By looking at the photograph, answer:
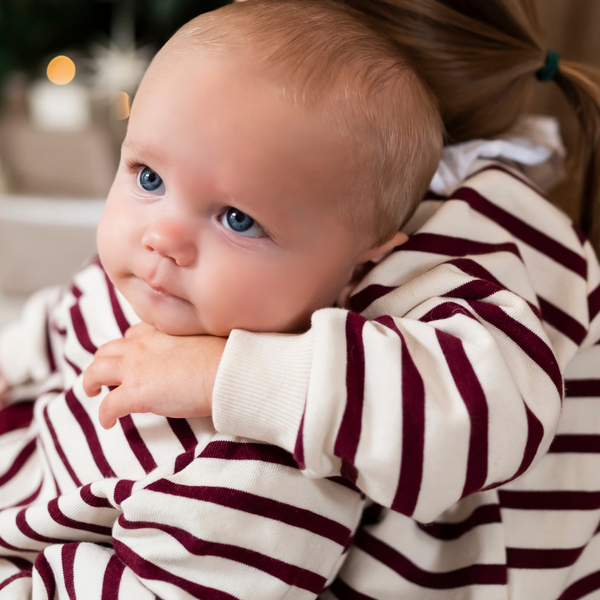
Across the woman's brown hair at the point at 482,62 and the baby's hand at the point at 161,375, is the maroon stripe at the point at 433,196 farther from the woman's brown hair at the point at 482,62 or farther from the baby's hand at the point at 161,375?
the baby's hand at the point at 161,375

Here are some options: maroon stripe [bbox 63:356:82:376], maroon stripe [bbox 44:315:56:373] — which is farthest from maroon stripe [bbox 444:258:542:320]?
maroon stripe [bbox 44:315:56:373]

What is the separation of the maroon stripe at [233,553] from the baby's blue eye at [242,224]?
0.25m

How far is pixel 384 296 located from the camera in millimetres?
536

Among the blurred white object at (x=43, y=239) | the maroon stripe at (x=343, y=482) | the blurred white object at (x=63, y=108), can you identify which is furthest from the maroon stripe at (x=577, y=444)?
the blurred white object at (x=63, y=108)

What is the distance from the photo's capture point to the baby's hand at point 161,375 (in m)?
0.49

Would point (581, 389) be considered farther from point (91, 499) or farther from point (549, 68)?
point (91, 499)

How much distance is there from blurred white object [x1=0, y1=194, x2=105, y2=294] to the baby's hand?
26.4 inches

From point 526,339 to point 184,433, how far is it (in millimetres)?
311

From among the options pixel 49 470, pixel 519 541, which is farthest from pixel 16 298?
pixel 519 541

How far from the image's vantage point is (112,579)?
0.50 m

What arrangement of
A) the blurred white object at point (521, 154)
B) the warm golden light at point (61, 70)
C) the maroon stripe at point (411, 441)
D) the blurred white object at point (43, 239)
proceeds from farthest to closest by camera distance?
the warm golden light at point (61, 70) → the blurred white object at point (43, 239) → the blurred white object at point (521, 154) → the maroon stripe at point (411, 441)

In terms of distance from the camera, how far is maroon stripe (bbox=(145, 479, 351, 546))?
0.47m

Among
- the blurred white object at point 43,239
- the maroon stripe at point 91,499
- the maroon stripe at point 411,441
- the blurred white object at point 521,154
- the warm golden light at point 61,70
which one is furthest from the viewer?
the warm golden light at point 61,70

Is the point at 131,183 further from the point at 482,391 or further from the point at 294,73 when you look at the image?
the point at 482,391
